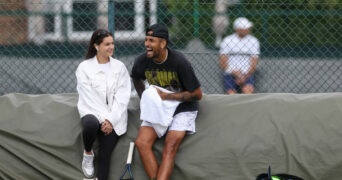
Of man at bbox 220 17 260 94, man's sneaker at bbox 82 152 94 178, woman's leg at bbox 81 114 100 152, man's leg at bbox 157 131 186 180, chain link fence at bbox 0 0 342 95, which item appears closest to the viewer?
man's leg at bbox 157 131 186 180

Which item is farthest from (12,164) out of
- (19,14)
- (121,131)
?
(19,14)

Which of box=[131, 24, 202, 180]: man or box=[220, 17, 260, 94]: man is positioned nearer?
box=[131, 24, 202, 180]: man

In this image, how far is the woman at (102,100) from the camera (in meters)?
7.16

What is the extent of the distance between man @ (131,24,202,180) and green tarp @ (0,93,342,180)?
0.14m

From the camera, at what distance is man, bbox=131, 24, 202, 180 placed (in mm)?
7047

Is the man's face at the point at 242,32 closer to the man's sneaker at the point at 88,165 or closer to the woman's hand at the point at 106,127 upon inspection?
the woman's hand at the point at 106,127

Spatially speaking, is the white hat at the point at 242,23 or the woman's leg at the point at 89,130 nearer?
the woman's leg at the point at 89,130

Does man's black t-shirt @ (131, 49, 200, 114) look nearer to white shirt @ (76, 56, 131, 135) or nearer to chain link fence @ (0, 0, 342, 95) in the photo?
white shirt @ (76, 56, 131, 135)

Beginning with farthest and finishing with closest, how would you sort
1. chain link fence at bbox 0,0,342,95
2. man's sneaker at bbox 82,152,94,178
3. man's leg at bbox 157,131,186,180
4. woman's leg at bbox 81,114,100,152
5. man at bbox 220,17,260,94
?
man at bbox 220,17,260,94 → chain link fence at bbox 0,0,342,95 → man's sneaker at bbox 82,152,94,178 → woman's leg at bbox 81,114,100,152 → man's leg at bbox 157,131,186,180

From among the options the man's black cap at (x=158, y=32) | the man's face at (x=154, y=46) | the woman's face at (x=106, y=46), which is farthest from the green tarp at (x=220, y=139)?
the man's black cap at (x=158, y=32)

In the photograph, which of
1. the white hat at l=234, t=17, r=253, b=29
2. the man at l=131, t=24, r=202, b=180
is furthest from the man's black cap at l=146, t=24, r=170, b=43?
the white hat at l=234, t=17, r=253, b=29

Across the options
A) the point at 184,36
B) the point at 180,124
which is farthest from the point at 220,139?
the point at 184,36

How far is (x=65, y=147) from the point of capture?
24.1ft

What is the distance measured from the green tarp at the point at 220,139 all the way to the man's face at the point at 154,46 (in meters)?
0.68
